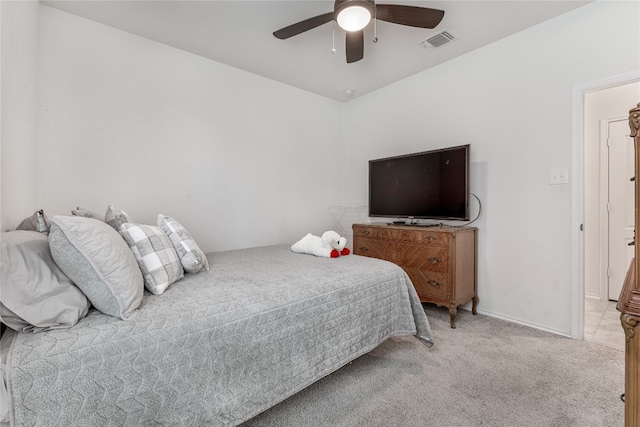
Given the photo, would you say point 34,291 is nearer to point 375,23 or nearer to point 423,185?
point 375,23

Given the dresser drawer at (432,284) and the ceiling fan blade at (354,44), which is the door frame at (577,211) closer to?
the dresser drawer at (432,284)

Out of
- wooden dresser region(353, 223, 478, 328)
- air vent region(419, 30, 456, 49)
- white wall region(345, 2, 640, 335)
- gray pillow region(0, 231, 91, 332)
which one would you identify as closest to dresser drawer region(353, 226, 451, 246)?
wooden dresser region(353, 223, 478, 328)

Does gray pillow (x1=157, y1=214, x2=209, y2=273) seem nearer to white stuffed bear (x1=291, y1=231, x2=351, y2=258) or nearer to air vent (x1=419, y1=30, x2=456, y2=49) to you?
white stuffed bear (x1=291, y1=231, x2=351, y2=258)

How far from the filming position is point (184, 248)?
1757 millimetres

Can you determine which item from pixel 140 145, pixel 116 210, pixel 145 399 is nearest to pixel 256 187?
pixel 140 145

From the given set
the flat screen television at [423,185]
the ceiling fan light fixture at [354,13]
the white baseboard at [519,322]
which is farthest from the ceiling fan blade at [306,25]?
the white baseboard at [519,322]

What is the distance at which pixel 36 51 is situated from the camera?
→ 6.84ft

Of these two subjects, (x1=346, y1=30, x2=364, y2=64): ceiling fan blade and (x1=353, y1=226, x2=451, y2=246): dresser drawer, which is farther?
(x1=353, y1=226, x2=451, y2=246): dresser drawer

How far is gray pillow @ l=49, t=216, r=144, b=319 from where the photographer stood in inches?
41.8

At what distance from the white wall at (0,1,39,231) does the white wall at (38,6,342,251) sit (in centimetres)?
18

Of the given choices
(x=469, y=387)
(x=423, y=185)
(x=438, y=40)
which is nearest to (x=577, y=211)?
(x=423, y=185)

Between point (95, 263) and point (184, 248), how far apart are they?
2.21 feet

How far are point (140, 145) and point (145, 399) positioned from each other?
2241 millimetres

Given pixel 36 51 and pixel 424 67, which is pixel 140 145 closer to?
pixel 36 51
